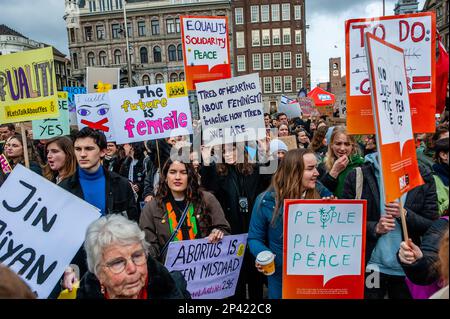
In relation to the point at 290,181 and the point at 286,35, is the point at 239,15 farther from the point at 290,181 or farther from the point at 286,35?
the point at 290,181

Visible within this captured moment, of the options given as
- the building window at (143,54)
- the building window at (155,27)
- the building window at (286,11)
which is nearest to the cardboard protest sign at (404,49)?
the building window at (286,11)

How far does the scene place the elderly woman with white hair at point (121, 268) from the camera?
1.88 meters

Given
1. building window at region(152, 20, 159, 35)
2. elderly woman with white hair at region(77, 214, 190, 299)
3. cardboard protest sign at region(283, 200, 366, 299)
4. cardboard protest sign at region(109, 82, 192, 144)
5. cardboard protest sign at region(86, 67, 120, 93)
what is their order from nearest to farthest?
elderly woman with white hair at region(77, 214, 190, 299), cardboard protest sign at region(283, 200, 366, 299), cardboard protest sign at region(109, 82, 192, 144), cardboard protest sign at region(86, 67, 120, 93), building window at region(152, 20, 159, 35)

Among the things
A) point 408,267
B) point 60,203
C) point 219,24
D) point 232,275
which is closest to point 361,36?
point 408,267

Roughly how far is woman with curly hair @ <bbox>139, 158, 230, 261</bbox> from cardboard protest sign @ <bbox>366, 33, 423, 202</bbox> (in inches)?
53.4

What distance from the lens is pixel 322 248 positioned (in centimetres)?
240

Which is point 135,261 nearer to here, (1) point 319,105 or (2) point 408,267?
(2) point 408,267

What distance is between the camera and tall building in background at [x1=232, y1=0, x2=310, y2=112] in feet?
165

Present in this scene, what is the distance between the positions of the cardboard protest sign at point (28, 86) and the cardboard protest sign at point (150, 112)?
1346 millimetres

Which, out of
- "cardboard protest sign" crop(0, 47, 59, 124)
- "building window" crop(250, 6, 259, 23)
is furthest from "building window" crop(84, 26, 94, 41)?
"cardboard protest sign" crop(0, 47, 59, 124)

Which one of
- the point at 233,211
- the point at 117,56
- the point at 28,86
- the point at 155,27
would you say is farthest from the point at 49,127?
the point at 117,56

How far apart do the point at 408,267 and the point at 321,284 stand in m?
0.57

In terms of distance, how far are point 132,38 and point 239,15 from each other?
49.7ft

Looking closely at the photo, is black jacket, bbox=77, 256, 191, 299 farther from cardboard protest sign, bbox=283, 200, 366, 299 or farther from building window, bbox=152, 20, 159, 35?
building window, bbox=152, 20, 159, 35
